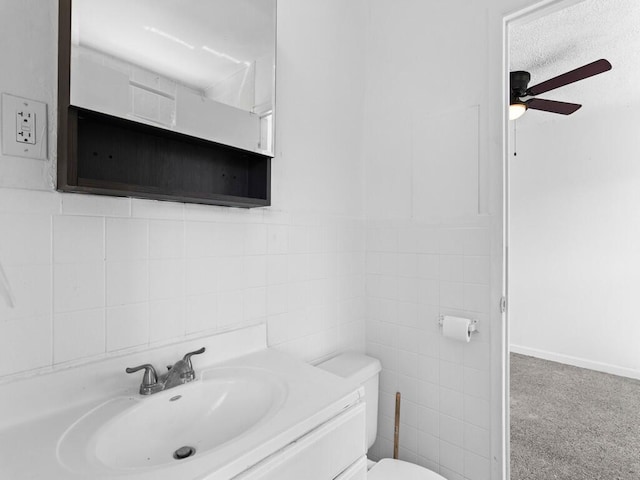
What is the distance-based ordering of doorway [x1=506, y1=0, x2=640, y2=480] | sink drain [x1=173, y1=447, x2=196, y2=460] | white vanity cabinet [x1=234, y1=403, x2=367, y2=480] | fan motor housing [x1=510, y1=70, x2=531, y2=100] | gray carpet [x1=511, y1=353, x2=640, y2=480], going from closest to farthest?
A: white vanity cabinet [x1=234, y1=403, x2=367, y2=480]
sink drain [x1=173, y1=447, x2=196, y2=460]
gray carpet [x1=511, y1=353, x2=640, y2=480]
doorway [x1=506, y1=0, x2=640, y2=480]
fan motor housing [x1=510, y1=70, x2=531, y2=100]

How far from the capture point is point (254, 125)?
1.09 meters

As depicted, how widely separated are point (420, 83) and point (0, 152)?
1.48 m

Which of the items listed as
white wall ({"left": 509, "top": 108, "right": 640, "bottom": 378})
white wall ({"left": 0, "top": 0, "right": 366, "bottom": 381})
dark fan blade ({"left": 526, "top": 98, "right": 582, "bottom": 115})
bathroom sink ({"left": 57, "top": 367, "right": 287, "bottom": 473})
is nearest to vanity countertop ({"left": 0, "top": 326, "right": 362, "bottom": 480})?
bathroom sink ({"left": 57, "top": 367, "right": 287, "bottom": 473})

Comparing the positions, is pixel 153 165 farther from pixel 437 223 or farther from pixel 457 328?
pixel 457 328

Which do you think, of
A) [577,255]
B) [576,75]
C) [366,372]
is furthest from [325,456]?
[577,255]

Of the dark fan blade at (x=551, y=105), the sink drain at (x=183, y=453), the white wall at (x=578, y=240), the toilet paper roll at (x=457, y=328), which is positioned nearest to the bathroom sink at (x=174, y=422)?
the sink drain at (x=183, y=453)

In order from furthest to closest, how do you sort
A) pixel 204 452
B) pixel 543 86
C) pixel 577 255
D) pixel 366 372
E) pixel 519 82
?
pixel 577 255, pixel 519 82, pixel 543 86, pixel 366 372, pixel 204 452

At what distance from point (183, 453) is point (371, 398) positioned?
34.5 inches

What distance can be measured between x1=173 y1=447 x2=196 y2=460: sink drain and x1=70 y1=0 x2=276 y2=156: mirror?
80 cm

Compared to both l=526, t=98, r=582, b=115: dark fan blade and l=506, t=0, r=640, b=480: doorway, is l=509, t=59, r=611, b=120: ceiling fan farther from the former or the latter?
l=506, t=0, r=640, b=480: doorway

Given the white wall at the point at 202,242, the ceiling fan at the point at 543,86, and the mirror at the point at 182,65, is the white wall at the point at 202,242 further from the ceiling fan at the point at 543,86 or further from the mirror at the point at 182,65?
the ceiling fan at the point at 543,86

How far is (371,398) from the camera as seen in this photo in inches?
57.6

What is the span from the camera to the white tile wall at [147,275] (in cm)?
75

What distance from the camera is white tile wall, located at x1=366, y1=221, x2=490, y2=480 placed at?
133 centimetres
